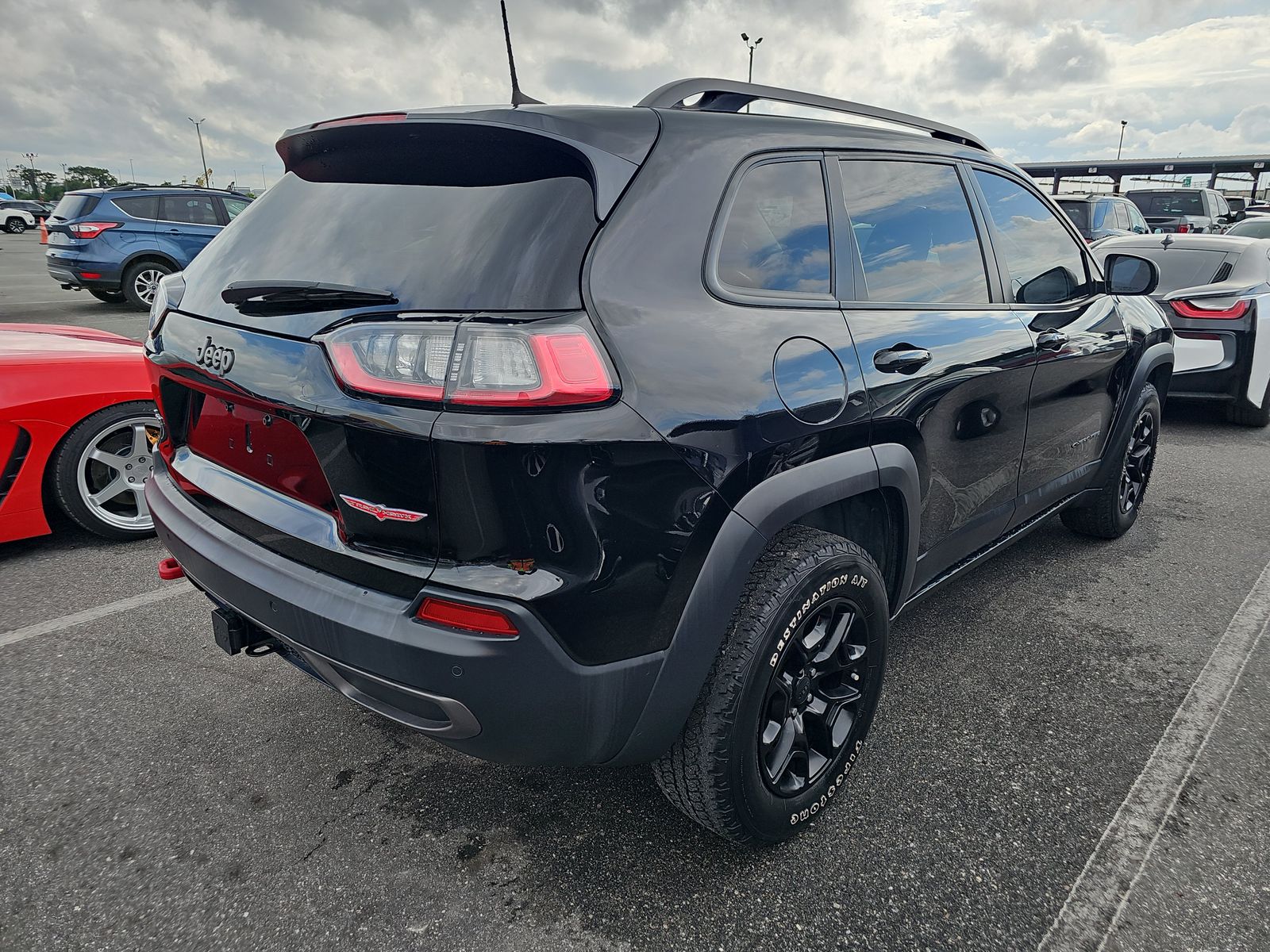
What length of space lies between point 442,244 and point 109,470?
2900 millimetres

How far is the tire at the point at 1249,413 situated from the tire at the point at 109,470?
713 centimetres

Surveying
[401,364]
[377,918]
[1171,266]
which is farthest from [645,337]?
[1171,266]

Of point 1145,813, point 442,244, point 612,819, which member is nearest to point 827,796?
point 612,819

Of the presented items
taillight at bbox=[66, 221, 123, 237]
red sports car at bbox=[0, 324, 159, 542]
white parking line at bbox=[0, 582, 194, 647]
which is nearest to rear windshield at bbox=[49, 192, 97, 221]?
taillight at bbox=[66, 221, 123, 237]

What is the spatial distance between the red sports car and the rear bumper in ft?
7.68

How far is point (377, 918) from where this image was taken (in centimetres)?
181

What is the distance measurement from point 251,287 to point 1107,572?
3.62 meters

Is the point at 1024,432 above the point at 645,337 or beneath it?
beneath

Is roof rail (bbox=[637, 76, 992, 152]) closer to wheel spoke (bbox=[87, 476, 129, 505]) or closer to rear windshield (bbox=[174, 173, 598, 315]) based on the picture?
rear windshield (bbox=[174, 173, 598, 315])

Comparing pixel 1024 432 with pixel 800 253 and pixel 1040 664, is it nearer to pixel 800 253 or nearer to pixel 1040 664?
pixel 1040 664

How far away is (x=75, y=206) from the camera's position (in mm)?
11898

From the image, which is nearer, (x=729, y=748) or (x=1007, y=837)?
(x=729, y=748)

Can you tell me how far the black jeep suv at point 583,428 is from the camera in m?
1.52

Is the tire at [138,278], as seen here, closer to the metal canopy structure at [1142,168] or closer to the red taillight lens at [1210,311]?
the red taillight lens at [1210,311]
